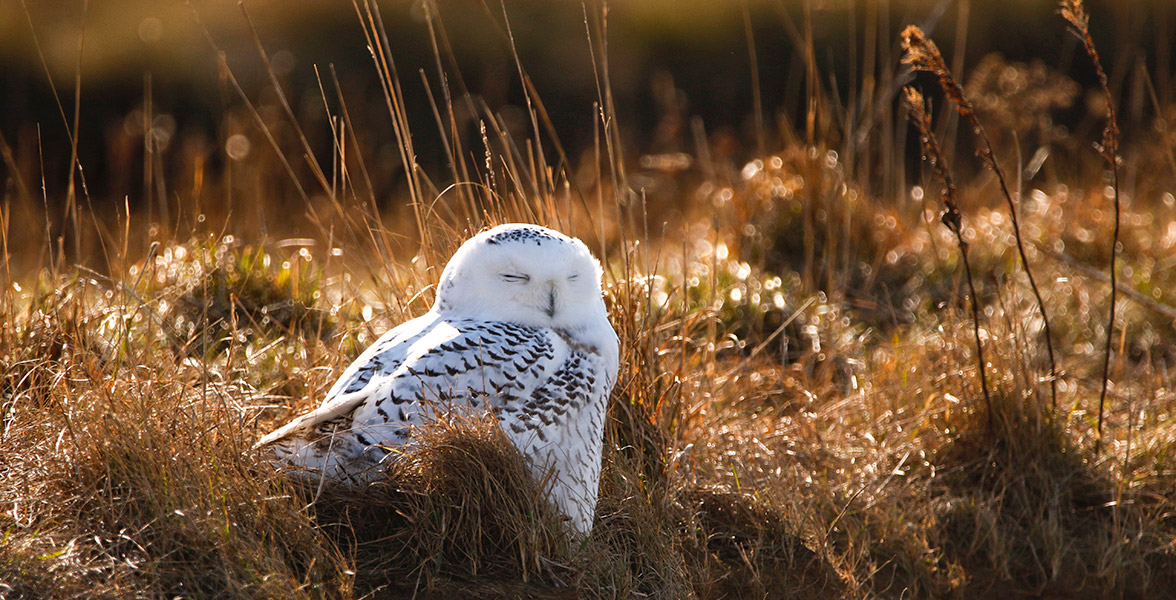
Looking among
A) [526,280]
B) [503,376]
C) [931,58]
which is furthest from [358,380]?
[931,58]

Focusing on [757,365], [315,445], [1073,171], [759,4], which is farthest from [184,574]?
[759,4]

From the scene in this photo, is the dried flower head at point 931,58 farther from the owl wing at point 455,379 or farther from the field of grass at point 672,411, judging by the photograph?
the owl wing at point 455,379

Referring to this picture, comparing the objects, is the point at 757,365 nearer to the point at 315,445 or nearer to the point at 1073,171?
the point at 315,445

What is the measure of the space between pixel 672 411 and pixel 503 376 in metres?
0.79

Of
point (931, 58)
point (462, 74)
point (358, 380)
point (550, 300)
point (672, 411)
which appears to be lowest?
point (672, 411)

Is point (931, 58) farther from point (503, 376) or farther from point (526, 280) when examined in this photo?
point (503, 376)

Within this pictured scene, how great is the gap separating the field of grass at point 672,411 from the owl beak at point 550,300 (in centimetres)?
36

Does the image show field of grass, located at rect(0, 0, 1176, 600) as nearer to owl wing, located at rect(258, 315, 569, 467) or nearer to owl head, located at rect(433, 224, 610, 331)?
owl wing, located at rect(258, 315, 569, 467)

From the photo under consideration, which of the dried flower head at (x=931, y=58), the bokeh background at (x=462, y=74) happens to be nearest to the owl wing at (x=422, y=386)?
the dried flower head at (x=931, y=58)

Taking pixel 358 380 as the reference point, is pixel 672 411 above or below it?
below

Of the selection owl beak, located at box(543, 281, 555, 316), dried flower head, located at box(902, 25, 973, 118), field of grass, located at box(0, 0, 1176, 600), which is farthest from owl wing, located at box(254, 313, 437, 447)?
dried flower head, located at box(902, 25, 973, 118)

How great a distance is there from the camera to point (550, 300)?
241 cm

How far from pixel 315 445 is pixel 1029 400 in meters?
2.10

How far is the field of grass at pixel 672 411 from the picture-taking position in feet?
7.20
